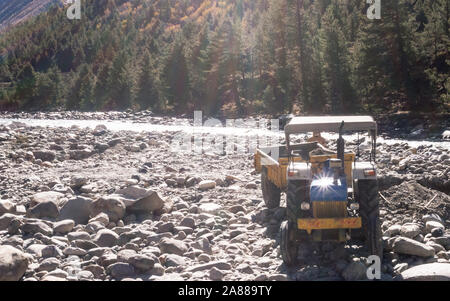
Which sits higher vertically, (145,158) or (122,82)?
(122,82)

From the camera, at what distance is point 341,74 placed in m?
31.0

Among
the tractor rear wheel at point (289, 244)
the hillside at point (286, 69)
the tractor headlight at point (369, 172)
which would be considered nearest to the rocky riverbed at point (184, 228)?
the tractor rear wheel at point (289, 244)

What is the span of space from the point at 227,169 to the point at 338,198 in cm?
962

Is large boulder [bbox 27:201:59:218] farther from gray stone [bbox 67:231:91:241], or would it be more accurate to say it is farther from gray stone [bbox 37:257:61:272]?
gray stone [bbox 37:257:61:272]

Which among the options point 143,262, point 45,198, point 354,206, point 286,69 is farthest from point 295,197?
point 286,69

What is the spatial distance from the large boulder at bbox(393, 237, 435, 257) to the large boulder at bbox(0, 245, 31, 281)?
5.64 meters

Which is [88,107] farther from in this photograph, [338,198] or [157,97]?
[338,198]

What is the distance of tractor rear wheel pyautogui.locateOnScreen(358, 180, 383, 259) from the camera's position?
21.9ft

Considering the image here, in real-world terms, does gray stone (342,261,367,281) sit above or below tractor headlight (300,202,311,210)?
below

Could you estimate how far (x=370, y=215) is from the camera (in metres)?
6.79

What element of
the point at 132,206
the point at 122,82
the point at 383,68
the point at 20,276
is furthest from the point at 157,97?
the point at 20,276

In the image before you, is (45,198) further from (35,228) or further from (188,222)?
(188,222)

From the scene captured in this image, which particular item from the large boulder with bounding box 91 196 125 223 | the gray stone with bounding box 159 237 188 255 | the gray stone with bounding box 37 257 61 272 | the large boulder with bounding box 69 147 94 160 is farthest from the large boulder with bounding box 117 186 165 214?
the large boulder with bounding box 69 147 94 160

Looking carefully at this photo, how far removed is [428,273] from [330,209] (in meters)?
1.55
